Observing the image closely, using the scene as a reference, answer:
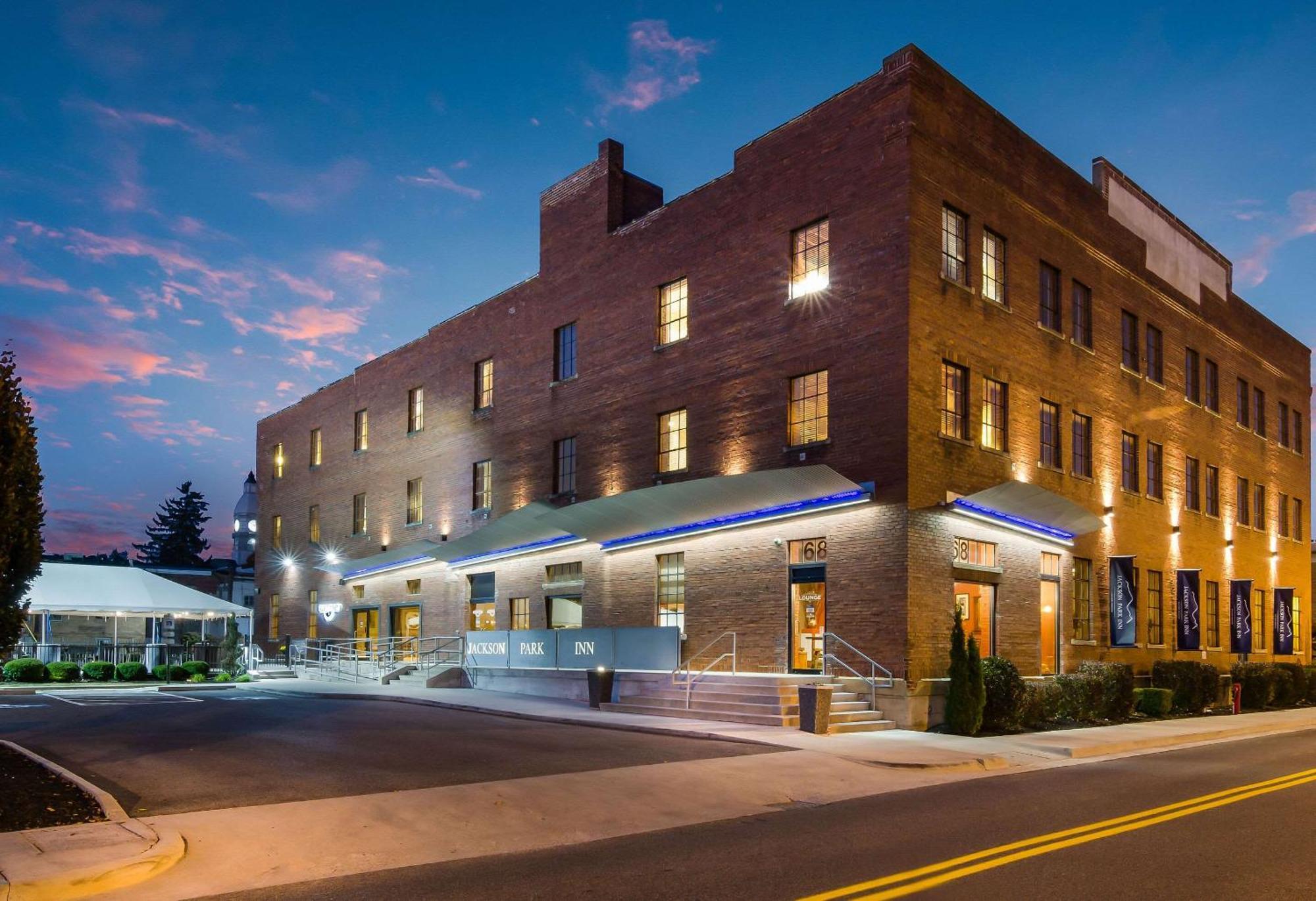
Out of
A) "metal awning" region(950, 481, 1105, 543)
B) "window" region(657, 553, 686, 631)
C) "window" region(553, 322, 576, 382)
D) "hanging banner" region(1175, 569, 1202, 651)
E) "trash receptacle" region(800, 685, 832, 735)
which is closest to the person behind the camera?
"trash receptacle" region(800, 685, 832, 735)

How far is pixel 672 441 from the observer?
28672 mm

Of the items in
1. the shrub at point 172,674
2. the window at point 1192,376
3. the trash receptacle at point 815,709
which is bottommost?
the shrub at point 172,674

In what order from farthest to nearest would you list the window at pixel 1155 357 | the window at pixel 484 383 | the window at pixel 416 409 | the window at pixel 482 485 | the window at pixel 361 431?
1. the window at pixel 361 431
2. the window at pixel 416 409
3. the window at pixel 484 383
4. the window at pixel 482 485
5. the window at pixel 1155 357

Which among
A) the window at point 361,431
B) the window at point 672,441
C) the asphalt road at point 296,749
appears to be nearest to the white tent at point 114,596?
the window at point 361,431

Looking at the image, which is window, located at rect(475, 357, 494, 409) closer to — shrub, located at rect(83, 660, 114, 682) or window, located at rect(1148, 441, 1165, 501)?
shrub, located at rect(83, 660, 114, 682)

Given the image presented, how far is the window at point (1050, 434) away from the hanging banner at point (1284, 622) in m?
17.9

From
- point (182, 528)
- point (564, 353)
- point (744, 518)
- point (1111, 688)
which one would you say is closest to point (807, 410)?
point (744, 518)

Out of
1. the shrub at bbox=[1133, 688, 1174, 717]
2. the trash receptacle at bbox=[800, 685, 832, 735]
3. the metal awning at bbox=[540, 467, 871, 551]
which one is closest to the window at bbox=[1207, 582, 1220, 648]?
the shrub at bbox=[1133, 688, 1174, 717]

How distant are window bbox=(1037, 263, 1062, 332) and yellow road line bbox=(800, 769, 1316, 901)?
605 inches

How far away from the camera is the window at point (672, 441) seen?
28.3 meters

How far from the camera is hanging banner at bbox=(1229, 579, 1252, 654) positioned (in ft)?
119

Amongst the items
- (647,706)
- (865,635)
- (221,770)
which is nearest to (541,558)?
(647,706)

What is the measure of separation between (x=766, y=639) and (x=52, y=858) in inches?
692

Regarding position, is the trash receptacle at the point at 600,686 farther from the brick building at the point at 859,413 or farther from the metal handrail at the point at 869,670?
the metal handrail at the point at 869,670
